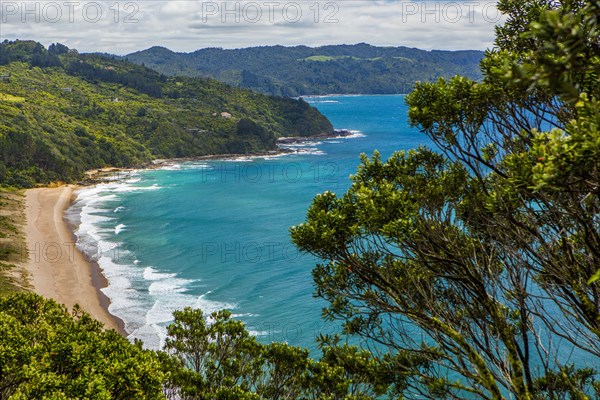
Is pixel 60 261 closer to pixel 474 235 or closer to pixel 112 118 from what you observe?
pixel 474 235

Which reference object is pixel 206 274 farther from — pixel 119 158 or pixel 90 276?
pixel 119 158

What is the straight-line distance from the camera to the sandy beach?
4172cm

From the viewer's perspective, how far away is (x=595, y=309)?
→ 851 centimetres

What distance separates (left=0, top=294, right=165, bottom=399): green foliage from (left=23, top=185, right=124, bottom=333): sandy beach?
85.0 feet

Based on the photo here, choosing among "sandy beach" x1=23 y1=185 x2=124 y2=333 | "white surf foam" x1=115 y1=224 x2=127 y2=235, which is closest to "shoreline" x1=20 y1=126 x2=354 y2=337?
"sandy beach" x1=23 y1=185 x2=124 y2=333

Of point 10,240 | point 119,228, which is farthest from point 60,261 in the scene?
point 119,228

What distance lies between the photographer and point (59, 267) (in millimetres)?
50156

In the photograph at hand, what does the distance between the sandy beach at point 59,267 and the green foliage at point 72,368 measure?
2590cm

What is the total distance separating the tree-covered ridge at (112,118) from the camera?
9612 centimetres

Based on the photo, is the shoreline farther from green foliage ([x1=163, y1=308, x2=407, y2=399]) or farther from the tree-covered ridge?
the tree-covered ridge

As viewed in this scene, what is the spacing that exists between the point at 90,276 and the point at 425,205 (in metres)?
42.9

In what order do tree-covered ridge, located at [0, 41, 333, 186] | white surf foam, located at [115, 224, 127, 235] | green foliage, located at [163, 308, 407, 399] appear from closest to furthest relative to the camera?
green foliage, located at [163, 308, 407, 399] < white surf foam, located at [115, 224, 127, 235] < tree-covered ridge, located at [0, 41, 333, 186]

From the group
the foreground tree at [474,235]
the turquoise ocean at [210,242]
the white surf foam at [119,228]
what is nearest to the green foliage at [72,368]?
the foreground tree at [474,235]

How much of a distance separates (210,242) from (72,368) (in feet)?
156
